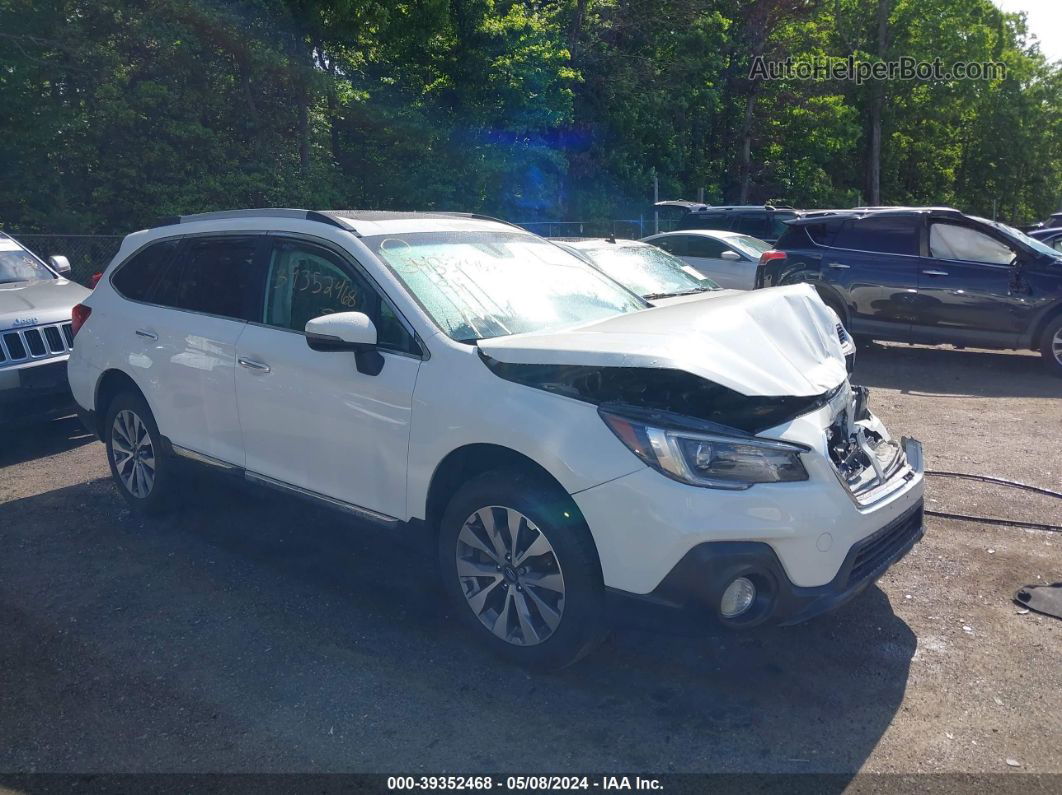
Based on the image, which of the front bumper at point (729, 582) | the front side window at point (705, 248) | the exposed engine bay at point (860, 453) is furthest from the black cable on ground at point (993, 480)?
the front side window at point (705, 248)

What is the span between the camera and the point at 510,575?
12.3 feet

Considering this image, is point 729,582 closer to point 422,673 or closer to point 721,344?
point 721,344

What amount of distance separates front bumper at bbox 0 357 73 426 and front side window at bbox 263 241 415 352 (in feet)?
11.3

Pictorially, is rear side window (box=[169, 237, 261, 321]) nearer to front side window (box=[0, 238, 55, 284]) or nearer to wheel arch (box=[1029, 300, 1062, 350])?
front side window (box=[0, 238, 55, 284])

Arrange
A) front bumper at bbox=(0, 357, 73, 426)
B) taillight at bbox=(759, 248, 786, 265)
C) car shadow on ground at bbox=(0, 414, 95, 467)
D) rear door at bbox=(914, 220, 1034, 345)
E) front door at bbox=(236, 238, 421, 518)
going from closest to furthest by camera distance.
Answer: front door at bbox=(236, 238, 421, 518) < front bumper at bbox=(0, 357, 73, 426) < car shadow on ground at bbox=(0, 414, 95, 467) < rear door at bbox=(914, 220, 1034, 345) < taillight at bbox=(759, 248, 786, 265)

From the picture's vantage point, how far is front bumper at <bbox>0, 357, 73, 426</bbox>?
712 cm

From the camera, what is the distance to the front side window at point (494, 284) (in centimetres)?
425

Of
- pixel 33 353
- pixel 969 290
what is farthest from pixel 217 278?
pixel 969 290

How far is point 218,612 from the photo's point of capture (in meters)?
4.42

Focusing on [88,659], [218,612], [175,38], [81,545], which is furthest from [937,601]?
[175,38]

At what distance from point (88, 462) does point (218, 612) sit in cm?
339

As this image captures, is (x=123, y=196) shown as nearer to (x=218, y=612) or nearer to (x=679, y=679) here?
(x=218, y=612)

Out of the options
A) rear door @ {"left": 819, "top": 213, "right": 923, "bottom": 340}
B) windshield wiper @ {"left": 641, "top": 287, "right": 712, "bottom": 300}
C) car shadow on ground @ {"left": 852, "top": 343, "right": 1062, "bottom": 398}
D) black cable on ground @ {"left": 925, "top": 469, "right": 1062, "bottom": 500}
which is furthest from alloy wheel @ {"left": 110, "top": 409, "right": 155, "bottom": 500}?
rear door @ {"left": 819, "top": 213, "right": 923, "bottom": 340}

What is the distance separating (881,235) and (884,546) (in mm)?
8136
